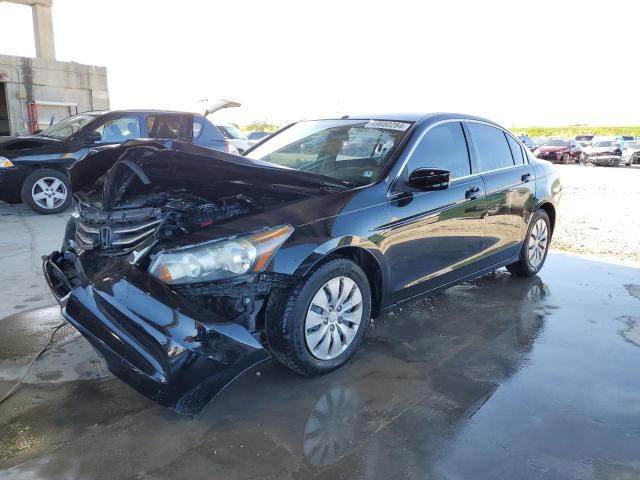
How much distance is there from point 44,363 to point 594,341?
3838 mm

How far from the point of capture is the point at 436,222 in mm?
3723

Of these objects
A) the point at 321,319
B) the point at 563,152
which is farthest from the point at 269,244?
the point at 563,152

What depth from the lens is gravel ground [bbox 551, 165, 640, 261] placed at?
686 cm

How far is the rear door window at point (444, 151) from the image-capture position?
3709 millimetres

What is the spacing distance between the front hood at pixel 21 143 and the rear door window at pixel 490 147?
21.3 ft

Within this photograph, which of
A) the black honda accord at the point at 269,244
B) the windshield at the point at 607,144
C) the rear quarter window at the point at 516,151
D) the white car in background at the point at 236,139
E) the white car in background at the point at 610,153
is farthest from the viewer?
the windshield at the point at 607,144

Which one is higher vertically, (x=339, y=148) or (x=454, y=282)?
(x=339, y=148)

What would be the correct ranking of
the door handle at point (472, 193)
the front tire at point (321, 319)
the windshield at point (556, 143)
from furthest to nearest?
the windshield at point (556, 143) → the door handle at point (472, 193) → the front tire at point (321, 319)

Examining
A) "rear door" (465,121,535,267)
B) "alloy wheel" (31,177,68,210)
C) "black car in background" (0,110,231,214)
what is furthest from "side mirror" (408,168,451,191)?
"alloy wheel" (31,177,68,210)

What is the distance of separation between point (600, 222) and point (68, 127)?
351 inches

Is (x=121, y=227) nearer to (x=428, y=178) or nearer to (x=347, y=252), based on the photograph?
(x=347, y=252)

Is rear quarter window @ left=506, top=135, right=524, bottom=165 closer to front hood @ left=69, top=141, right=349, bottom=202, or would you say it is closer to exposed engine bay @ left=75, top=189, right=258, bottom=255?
front hood @ left=69, top=141, right=349, bottom=202

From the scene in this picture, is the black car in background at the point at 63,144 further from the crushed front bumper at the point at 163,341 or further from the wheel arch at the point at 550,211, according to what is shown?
the crushed front bumper at the point at 163,341

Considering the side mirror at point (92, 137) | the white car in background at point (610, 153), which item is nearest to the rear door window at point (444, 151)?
the side mirror at point (92, 137)
